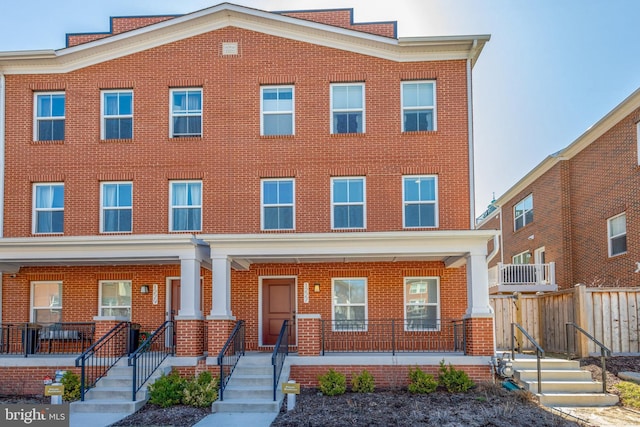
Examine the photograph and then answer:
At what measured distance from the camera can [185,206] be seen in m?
16.7

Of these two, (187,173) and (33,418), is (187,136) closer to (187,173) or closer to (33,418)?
(187,173)

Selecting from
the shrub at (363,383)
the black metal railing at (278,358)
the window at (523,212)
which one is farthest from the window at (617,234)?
the black metal railing at (278,358)

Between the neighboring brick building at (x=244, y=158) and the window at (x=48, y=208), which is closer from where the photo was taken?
the neighboring brick building at (x=244, y=158)

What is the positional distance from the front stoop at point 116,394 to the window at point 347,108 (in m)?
7.64

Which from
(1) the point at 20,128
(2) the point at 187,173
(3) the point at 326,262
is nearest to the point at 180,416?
(3) the point at 326,262

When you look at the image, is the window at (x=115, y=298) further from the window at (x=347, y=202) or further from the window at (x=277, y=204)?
the window at (x=347, y=202)

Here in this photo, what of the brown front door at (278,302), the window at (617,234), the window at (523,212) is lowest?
the brown front door at (278,302)

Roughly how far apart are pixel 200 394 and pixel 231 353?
6.35 feet

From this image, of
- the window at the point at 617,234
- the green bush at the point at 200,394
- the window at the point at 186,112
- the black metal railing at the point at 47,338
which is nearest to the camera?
the green bush at the point at 200,394

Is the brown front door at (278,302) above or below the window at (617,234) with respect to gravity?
below

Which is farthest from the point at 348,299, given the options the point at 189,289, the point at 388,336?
the point at 189,289

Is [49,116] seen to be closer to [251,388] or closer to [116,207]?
[116,207]

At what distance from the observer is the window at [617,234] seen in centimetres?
1956

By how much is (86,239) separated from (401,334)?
794cm
